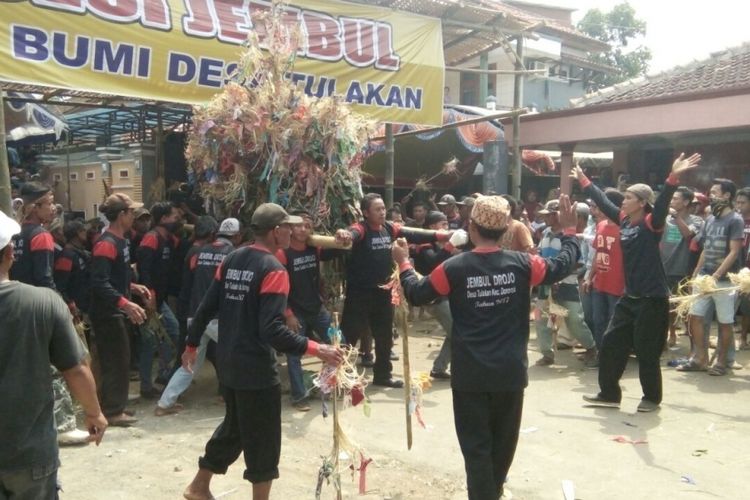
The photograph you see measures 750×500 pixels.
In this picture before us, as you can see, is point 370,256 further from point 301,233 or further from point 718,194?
point 718,194

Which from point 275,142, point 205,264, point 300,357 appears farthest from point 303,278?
point 275,142

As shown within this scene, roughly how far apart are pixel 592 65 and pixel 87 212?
19.2 metres

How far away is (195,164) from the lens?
6.88 metres

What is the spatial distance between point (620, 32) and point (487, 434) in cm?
3286

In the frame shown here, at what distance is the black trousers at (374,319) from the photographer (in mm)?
6715

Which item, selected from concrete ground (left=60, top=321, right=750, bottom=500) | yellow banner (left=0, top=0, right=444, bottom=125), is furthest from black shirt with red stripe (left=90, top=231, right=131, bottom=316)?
yellow banner (left=0, top=0, right=444, bottom=125)

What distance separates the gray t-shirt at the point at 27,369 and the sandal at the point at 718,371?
21.1 feet

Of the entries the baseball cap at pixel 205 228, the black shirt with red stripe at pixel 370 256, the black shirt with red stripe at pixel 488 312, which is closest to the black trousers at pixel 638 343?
the black shirt with red stripe at pixel 370 256

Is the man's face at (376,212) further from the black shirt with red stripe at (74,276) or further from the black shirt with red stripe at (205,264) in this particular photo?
the black shirt with red stripe at (74,276)

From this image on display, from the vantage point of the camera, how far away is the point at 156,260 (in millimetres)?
6809

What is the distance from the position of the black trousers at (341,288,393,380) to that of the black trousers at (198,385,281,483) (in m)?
2.81

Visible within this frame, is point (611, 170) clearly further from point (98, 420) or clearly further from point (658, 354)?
point (98, 420)

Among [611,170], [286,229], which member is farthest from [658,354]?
[611,170]

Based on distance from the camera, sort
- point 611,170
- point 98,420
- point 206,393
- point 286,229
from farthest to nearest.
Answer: point 611,170
point 206,393
point 286,229
point 98,420
